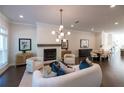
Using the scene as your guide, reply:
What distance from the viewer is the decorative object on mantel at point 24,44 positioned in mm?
7908

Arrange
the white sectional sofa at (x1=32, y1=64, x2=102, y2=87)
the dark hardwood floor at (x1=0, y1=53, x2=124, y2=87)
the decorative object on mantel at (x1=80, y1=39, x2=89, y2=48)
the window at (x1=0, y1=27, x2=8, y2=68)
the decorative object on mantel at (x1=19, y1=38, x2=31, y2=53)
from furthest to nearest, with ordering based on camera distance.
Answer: the decorative object on mantel at (x1=80, y1=39, x2=89, y2=48) → the decorative object on mantel at (x1=19, y1=38, x2=31, y2=53) → the window at (x1=0, y1=27, x2=8, y2=68) → the dark hardwood floor at (x1=0, y1=53, x2=124, y2=87) → the white sectional sofa at (x1=32, y1=64, x2=102, y2=87)

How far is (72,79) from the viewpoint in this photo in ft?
8.83

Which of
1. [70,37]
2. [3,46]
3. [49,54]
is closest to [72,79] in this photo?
[3,46]

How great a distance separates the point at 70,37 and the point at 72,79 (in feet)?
26.6

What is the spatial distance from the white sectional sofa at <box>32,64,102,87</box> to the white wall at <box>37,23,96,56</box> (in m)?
5.18

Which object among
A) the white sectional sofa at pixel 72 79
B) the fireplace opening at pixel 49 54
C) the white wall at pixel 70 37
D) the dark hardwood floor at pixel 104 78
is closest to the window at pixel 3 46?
the dark hardwood floor at pixel 104 78

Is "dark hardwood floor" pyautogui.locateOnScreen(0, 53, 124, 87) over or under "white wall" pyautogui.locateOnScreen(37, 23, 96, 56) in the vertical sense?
under

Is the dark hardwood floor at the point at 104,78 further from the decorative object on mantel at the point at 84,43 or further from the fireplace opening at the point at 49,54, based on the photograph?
the decorative object on mantel at the point at 84,43

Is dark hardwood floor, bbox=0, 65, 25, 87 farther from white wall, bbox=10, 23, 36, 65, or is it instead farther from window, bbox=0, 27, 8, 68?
white wall, bbox=10, 23, 36, 65

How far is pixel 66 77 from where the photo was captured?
8.59 feet

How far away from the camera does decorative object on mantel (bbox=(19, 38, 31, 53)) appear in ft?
25.9

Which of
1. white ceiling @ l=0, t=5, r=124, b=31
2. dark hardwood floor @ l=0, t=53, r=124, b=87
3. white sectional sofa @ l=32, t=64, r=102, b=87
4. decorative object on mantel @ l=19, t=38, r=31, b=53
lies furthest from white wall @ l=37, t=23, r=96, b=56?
white sectional sofa @ l=32, t=64, r=102, b=87
